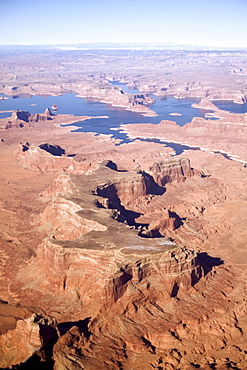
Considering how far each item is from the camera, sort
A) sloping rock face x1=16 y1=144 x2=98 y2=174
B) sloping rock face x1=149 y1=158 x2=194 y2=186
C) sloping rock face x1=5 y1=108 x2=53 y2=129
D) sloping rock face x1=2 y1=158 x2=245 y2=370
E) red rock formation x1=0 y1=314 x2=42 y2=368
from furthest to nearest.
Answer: sloping rock face x1=5 y1=108 x2=53 y2=129 → sloping rock face x1=16 y1=144 x2=98 y2=174 → sloping rock face x1=149 y1=158 x2=194 y2=186 → sloping rock face x1=2 y1=158 x2=245 y2=370 → red rock formation x1=0 y1=314 x2=42 y2=368

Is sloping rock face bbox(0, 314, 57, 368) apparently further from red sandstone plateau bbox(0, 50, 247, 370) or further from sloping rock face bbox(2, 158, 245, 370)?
sloping rock face bbox(2, 158, 245, 370)

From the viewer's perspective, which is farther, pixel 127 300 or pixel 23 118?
pixel 23 118

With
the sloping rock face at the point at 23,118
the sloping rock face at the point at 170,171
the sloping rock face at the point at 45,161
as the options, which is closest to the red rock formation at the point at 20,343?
the sloping rock face at the point at 170,171

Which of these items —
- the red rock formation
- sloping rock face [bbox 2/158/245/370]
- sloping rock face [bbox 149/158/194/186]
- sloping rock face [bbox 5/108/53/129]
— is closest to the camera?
the red rock formation

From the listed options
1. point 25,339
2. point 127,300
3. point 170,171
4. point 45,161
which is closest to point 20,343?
point 25,339

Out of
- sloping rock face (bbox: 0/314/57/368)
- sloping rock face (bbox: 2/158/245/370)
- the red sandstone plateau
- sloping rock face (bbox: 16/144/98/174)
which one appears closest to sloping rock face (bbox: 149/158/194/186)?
the red sandstone plateau

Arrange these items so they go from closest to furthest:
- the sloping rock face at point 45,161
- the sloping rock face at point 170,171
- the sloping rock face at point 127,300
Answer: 1. the sloping rock face at point 127,300
2. the sloping rock face at point 170,171
3. the sloping rock face at point 45,161

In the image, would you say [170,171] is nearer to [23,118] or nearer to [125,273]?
[125,273]

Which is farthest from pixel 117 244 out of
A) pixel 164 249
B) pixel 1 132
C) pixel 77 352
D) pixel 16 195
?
pixel 1 132

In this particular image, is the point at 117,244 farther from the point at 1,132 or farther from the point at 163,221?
the point at 1,132

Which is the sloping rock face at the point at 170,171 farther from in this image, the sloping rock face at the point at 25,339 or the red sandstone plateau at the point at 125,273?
the sloping rock face at the point at 25,339

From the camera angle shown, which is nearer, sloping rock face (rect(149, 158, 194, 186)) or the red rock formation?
the red rock formation

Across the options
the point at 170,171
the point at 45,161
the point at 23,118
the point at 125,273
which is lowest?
the point at 23,118
